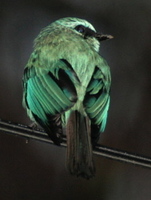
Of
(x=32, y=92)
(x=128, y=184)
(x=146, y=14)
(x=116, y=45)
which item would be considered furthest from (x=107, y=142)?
(x=32, y=92)

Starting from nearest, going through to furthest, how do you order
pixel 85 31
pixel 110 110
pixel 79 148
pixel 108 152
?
1. pixel 108 152
2. pixel 79 148
3. pixel 85 31
4. pixel 110 110

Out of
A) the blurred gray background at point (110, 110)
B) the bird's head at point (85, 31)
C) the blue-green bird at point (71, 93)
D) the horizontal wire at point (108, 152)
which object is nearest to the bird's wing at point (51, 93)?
the blue-green bird at point (71, 93)

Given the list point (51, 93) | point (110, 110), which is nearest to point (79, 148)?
point (51, 93)

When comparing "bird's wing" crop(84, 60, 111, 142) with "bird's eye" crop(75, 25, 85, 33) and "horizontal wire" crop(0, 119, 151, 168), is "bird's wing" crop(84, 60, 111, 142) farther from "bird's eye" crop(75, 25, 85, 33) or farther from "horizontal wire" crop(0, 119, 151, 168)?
"bird's eye" crop(75, 25, 85, 33)

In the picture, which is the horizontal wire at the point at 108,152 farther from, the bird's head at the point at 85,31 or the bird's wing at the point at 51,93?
the bird's head at the point at 85,31

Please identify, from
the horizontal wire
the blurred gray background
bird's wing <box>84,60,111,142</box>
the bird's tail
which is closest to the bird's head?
bird's wing <box>84,60,111,142</box>

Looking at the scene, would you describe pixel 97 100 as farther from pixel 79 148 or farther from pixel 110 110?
pixel 110 110
